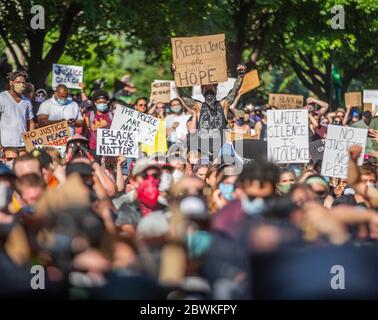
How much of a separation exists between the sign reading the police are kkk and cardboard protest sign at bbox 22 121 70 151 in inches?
20.4

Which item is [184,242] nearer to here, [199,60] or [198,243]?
[198,243]

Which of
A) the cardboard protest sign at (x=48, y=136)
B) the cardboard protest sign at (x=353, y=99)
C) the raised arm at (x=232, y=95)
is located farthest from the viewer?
the cardboard protest sign at (x=353, y=99)

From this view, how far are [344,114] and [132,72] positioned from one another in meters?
31.5

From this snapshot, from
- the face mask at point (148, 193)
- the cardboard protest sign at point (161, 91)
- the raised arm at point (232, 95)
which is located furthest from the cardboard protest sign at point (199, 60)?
the cardboard protest sign at point (161, 91)

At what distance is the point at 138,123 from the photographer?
1526cm

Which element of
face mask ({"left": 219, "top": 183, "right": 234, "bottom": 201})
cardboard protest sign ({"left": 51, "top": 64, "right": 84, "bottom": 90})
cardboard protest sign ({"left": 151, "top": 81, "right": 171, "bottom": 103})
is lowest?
face mask ({"left": 219, "top": 183, "right": 234, "bottom": 201})

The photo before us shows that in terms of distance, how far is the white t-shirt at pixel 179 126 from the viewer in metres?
18.7

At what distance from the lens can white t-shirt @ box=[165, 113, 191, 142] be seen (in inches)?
738

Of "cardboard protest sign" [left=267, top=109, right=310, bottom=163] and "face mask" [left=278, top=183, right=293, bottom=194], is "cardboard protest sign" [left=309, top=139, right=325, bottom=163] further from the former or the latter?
"face mask" [left=278, top=183, right=293, bottom=194]

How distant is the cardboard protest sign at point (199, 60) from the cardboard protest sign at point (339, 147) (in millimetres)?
1604

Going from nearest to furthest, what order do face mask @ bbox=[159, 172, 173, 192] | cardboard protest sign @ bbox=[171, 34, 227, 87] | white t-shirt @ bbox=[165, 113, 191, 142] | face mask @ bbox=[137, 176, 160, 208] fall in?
face mask @ bbox=[137, 176, 160, 208], face mask @ bbox=[159, 172, 173, 192], cardboard protest sign @ bbox=[171, 34, 227, 87], white t-shirt @ bbox=[165, 113, 191, 142]

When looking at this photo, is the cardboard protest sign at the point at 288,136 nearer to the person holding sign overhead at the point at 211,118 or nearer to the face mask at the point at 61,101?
the person holding sign overhead at the point at 211,118

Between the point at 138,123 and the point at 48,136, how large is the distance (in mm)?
1092

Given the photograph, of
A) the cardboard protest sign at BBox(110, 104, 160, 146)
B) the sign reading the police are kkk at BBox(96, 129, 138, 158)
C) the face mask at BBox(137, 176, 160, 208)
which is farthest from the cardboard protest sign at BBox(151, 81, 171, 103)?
the face mask at BBox(137, 176, 160, 208)
